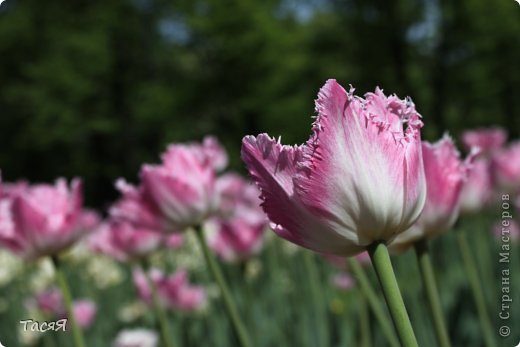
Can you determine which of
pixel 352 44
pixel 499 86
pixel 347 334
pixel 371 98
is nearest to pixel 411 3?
pixel 352 44

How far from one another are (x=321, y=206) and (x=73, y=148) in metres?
14.7

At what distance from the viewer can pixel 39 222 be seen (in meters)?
1.22

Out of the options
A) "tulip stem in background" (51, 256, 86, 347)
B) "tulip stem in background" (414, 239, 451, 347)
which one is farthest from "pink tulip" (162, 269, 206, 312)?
"tulip stem in background" (414, 239, 451, 347)

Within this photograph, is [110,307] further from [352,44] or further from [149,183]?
[352,44]

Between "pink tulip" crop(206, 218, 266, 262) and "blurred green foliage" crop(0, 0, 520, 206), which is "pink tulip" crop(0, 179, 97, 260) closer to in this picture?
"pink tulip" crop(206, 218, 266, 262)

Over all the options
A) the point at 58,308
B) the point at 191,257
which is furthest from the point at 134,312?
the point at 191,257

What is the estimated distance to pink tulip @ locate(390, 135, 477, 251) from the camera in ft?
2.79

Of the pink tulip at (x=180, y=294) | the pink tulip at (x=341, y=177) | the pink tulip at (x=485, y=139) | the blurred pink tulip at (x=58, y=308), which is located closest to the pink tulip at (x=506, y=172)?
the pink tulip at (x=485, y=139)

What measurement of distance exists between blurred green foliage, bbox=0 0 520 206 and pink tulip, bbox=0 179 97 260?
1063cm

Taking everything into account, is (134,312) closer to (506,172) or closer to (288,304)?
(288,304)

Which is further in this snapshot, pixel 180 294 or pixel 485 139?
pixel 485 139

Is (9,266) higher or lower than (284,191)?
higher

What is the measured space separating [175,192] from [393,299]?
73 centimetres

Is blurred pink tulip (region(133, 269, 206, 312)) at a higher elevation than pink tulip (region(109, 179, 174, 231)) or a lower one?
higher
